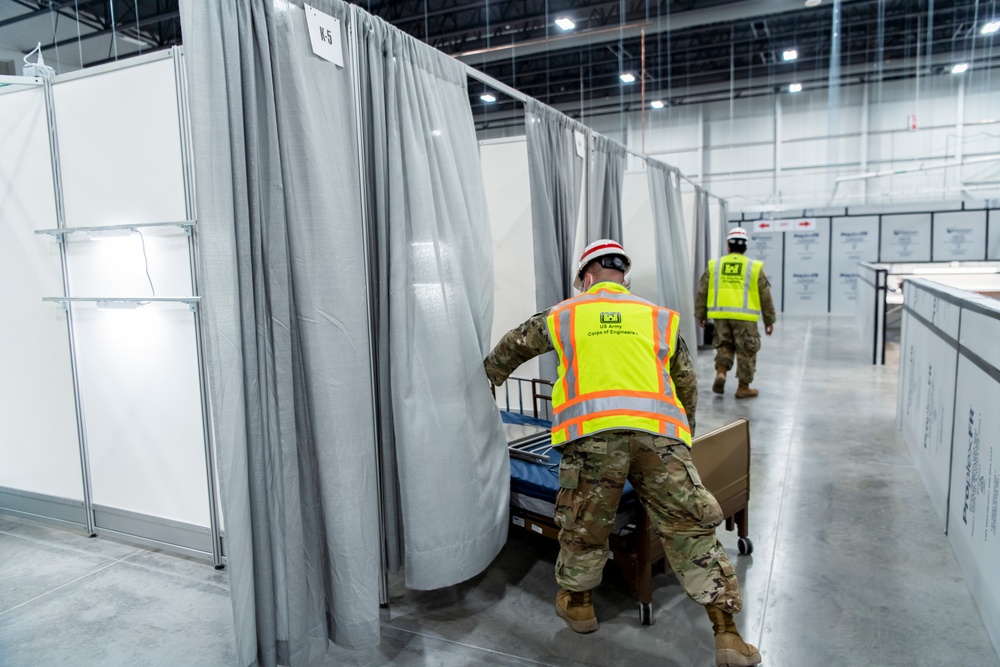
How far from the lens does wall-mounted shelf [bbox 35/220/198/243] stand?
108 inches

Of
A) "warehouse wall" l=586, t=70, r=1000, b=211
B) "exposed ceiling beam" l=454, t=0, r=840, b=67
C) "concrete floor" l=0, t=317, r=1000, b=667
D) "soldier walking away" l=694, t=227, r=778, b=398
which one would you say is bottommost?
"concrete floor" l=0, t=317, r=1000, b=667

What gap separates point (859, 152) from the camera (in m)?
13.1

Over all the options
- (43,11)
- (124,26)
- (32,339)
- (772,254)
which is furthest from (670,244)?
(772,254)

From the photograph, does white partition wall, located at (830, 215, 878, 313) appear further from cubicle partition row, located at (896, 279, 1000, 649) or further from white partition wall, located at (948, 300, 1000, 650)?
white partition wall, located at (948, 300, 1000, 650)

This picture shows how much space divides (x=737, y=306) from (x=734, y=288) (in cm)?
17

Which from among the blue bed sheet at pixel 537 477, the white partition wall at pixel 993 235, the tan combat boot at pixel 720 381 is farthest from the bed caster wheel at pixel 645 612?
the white partition wall at pixel 993 235

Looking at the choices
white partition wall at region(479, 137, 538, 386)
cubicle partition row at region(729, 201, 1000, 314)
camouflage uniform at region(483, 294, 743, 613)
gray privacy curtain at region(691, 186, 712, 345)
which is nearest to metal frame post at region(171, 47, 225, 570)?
camouflage uniform at region(483, 294, 743, 613)

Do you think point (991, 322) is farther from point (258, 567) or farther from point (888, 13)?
point (888, 13)

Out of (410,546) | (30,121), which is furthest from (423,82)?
(30,121)

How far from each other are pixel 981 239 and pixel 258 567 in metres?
14.0

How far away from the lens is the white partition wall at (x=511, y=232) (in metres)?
4.86

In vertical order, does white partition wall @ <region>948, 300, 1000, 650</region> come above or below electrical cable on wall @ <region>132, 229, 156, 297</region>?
below

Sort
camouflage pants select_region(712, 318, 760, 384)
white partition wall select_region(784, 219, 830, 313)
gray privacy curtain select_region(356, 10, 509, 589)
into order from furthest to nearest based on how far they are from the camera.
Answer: white partition wall select_region(784, 219, 830, 313), camouflage pants select_region(712, 318, 760, 384), gray privacy curtain select_region(356, 10, 509, 589)

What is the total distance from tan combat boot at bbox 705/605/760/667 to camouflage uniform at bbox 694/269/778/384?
4084mm
